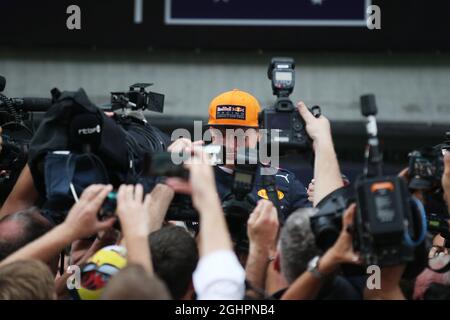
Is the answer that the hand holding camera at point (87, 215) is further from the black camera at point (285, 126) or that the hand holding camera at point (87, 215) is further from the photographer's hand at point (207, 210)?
the black camera at point (285, 126)

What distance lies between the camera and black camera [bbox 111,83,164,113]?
3.88 metres

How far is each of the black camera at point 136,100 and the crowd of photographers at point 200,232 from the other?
13 cm

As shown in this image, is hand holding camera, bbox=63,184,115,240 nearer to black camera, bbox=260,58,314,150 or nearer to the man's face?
black camera, bbox=260,58,314,150

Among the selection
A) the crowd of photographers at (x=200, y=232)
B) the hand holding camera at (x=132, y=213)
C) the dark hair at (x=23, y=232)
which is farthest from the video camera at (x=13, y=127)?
the hand holding camera at (x=132, y=213)

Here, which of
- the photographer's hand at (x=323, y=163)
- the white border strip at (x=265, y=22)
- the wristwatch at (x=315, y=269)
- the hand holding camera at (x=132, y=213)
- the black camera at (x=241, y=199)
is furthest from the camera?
the white border strip at (x=265, y=22)

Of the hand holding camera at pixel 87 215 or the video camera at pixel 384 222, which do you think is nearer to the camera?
the video camera at pixel 384 222

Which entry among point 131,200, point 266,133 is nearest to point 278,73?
point 266,133

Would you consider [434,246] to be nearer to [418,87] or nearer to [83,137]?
[83,137]

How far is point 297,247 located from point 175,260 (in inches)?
17.2

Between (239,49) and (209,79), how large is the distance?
Answer: 0.45 meters

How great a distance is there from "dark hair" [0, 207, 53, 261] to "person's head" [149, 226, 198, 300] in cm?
54

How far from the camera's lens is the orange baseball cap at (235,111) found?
4.21 meters

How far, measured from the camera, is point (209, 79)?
8.29 meters

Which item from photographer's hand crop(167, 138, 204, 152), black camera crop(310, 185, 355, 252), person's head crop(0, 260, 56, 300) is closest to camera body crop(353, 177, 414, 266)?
black camera crop(310, 185, 355, 252)
